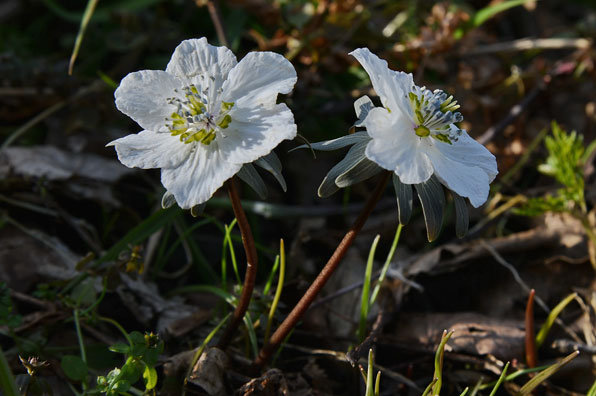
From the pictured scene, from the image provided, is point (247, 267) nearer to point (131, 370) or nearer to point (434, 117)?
point (131, 370)

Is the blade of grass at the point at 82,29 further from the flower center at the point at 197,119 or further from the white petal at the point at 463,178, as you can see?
the white petal at the point at 463,178

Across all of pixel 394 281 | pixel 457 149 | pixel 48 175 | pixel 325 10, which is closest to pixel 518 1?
pixel 325 10

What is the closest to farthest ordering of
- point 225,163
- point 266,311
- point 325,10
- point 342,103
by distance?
point 225,163, point 266,311, point 342,103, point 325,10

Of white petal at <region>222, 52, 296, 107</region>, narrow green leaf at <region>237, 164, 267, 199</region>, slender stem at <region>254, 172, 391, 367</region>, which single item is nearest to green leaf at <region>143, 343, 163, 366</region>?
slender stem at <region>254, 172, 391, 367</region>

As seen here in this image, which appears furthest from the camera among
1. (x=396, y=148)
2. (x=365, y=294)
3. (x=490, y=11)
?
(x=490, y=11)

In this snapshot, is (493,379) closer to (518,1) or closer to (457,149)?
(457,149)

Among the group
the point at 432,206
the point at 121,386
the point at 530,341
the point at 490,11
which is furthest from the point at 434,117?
the point at 490,11

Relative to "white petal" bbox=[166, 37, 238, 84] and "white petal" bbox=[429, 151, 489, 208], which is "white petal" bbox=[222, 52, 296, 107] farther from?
"white petal" bbox=[429, 151, 489, 208]
